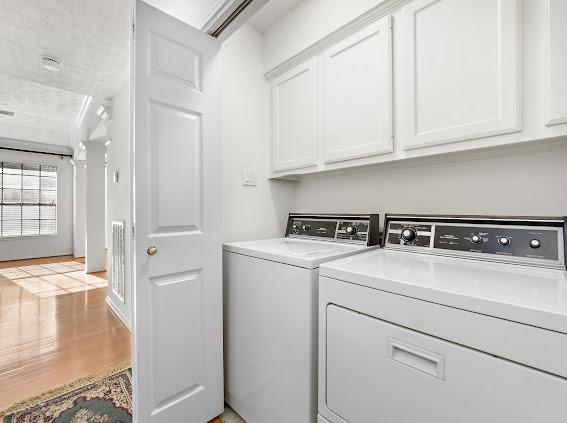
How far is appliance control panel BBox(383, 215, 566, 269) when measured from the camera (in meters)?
1.00

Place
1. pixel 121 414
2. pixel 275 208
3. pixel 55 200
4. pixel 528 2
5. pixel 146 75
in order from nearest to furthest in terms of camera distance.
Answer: pixel 528 2 < pixel 146 75 < pixel 121 414 < pixel 275 208 < pixel 55 200

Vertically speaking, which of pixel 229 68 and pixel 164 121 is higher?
pixel 229 68

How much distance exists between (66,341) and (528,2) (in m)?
3.72

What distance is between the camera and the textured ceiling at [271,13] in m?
1.76

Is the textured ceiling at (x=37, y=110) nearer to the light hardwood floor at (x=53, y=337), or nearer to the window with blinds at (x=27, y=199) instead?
the window with blinds at (x=27, y=199)

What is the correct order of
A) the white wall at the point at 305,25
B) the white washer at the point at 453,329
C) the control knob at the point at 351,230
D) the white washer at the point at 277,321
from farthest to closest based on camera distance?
the control knob at the point at 351,230, the white wall at the point at 305,25, the white washer at the point at 277,321, the white washer at the point at 453,329

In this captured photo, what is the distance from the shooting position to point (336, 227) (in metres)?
1.69

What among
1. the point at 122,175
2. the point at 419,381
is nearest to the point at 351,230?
the point at 419,381

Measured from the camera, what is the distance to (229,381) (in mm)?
1563

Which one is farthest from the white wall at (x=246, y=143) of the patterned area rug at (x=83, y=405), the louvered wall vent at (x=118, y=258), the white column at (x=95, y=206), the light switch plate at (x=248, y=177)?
the white column at (x=95, y=206)

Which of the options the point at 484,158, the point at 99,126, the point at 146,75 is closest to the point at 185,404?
the point at 146,75

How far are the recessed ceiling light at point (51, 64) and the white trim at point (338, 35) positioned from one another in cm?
212

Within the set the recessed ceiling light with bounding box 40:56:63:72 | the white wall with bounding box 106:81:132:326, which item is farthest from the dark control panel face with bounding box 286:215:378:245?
the recessed ceiling light with bounding box 40:56:63:72

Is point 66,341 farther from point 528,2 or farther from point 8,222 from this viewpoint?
point 8,222
